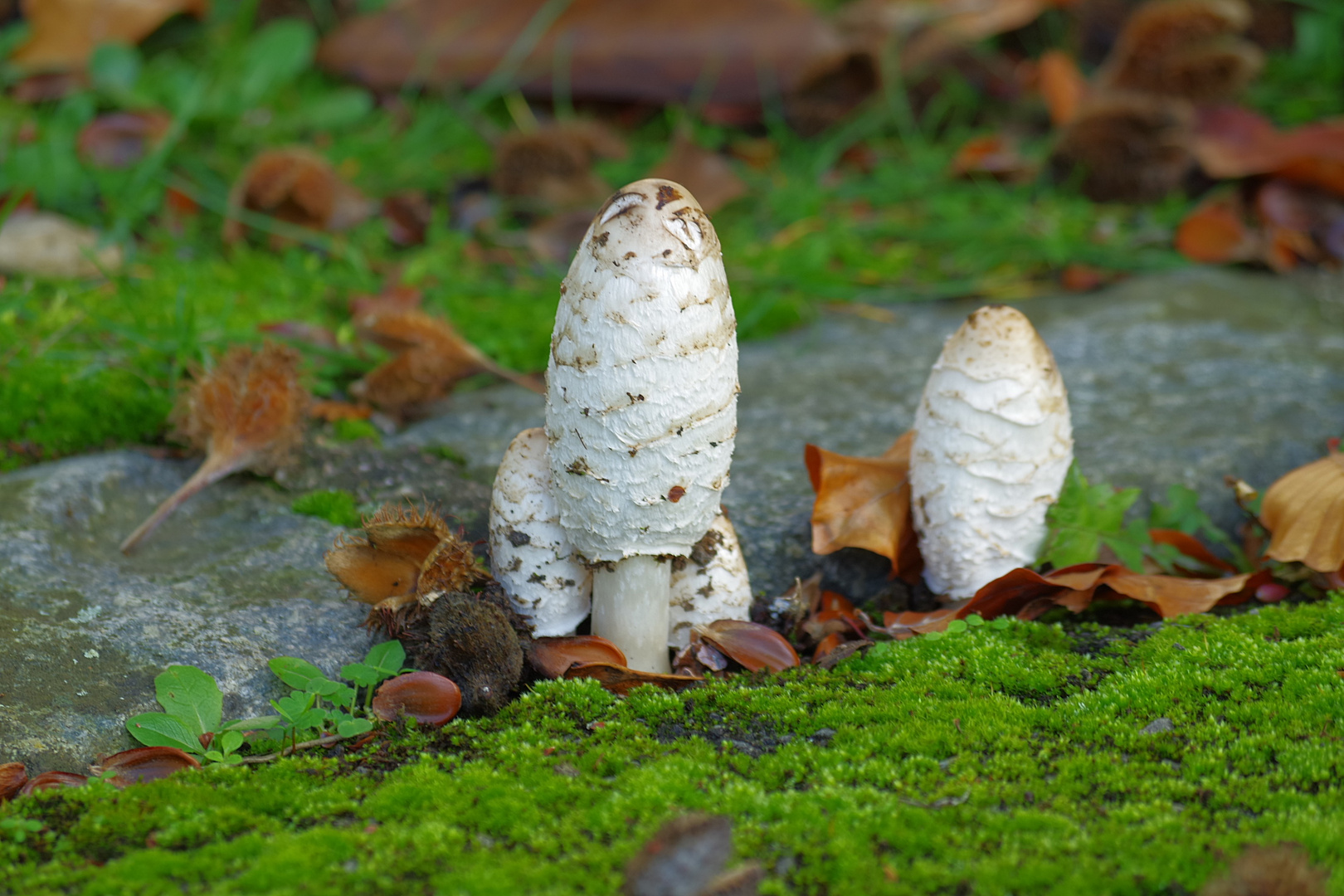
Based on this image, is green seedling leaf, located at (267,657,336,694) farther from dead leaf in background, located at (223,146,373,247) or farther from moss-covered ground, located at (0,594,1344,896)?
dead leaf in background, located at (223,146,373,247)

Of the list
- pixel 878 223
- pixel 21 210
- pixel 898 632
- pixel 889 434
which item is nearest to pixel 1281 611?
pixel 898 632

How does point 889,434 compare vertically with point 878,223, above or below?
below

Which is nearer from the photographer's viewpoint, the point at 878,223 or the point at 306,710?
the point at 306,710

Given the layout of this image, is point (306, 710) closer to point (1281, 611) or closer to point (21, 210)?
point (1281, 611)

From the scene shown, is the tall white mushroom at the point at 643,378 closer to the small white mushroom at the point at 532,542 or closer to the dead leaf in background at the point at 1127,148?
the small white mushroom at the point at 532,542

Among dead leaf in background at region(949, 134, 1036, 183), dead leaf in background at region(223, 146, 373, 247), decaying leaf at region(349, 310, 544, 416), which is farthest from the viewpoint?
dead leaf in background at region(949, 134, 1036, 183)

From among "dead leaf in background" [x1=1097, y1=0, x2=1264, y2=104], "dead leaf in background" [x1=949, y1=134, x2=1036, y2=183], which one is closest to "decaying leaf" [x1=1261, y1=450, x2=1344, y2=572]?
"dead leaf in background" [x1=949, y1=134, x2=1036, y2=183]

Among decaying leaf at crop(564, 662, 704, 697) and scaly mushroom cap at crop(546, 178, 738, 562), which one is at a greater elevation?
scaly mushroom cap at crop(546, 178, 738, 562)

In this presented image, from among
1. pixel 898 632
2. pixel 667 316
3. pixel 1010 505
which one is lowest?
pixel 898 632
